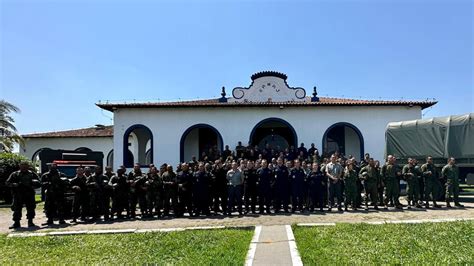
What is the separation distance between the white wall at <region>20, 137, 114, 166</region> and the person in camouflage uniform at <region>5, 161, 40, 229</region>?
63.3ft

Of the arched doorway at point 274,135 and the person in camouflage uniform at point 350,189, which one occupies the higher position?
the arched doorway at point 274,135

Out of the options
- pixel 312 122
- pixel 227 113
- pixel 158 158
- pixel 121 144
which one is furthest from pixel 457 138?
pixel 121 144

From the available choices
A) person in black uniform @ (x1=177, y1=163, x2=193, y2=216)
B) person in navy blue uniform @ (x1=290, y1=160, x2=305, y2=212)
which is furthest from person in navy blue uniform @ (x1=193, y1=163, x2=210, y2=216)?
person in navy blue uniform @ (x1=290, y1=160, x2=305, y2=212)

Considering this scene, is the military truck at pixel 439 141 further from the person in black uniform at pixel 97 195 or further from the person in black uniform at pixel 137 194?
the person in black uniform at pixel 97 195

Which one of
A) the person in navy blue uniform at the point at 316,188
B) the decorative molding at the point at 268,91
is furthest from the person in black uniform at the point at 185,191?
the decorative molding at the point at 268,91

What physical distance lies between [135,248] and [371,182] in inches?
344

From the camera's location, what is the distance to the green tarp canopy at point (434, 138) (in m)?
14.7

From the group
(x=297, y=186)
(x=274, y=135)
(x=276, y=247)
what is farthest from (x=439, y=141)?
(x=276, y=247)

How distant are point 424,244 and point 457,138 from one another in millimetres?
8830

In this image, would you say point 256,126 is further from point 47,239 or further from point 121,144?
point 47,239

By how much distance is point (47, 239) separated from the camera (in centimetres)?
939

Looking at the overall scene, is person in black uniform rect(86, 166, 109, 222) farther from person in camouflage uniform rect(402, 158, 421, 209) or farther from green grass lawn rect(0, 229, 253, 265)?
person in camouflage uniform rect(402, 158, 421, 209)

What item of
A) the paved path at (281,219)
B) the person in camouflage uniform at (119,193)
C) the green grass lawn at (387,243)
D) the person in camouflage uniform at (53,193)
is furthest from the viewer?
the person in camouflage uniform at (119,193)

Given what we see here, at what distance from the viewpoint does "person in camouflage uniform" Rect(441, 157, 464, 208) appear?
531 inches
